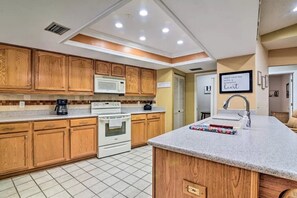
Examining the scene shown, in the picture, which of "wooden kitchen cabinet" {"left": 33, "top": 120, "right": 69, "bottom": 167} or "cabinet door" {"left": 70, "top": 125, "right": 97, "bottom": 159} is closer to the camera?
"wooden kitchen cabinet" {"left": 33, "top": 120, "right": 69, "bottom": 167}

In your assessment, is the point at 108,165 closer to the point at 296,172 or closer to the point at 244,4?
the point at 296,172

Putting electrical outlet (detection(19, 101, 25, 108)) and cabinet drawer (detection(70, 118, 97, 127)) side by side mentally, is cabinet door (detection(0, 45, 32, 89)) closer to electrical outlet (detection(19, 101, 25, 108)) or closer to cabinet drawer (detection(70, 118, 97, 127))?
electrical outlet (detection(19, 101, 25, 108))

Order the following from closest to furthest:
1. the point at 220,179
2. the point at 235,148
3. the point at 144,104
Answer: the point at 220,179, the point at 235,148, the point at 144,104

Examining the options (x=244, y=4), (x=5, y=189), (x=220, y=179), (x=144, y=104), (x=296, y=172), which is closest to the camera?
(x=296, y=172)

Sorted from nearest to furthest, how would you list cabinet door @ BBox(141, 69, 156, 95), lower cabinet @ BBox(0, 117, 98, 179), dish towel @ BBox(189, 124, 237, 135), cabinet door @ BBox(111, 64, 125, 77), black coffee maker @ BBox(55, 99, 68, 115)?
dish towel @ BBox(189, 124, 237, 135) < lower cabinet @ BBox(0, 117, 98, 179) < black coffee maker @ BBox(55, 99, 68, 115) < cabinet door @ BBox(111, 64, 125, 77) < cabinet door @ BBox(141, 69, 156, 95)

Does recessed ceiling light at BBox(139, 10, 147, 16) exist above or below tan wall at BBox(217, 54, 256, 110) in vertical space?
above

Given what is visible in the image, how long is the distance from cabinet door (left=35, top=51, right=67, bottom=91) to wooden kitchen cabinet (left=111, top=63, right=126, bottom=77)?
107cm

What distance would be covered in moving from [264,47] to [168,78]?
237cm

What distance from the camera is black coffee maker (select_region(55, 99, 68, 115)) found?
3.18 meters

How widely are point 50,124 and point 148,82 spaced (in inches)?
109

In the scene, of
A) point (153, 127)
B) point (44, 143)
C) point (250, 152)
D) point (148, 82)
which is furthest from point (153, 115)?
point (250, 152)

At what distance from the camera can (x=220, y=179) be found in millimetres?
875

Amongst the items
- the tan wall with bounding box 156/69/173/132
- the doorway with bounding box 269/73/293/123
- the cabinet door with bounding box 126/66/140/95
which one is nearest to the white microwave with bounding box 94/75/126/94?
the cabinet door with bounding box 126/66/140/95

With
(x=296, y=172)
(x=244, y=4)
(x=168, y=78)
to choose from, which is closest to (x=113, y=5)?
(x=244, y=4)
